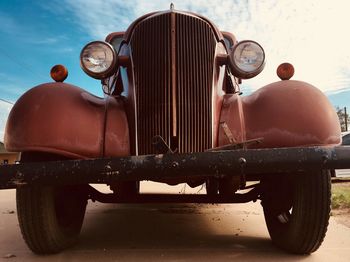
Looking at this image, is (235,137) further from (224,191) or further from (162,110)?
(224,191)

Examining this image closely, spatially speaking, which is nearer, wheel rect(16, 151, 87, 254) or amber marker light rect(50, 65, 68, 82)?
wheel rect(16, 151, 87, 254)

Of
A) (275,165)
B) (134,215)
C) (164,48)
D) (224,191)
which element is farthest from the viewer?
(134,215)

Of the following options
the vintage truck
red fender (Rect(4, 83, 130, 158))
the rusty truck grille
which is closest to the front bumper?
the vintage truck

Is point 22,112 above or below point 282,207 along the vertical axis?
above

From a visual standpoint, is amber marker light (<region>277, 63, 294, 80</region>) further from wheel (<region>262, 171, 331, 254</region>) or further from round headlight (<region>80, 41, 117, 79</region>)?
round headlight (<region>80, 41, 117, 79</region>)

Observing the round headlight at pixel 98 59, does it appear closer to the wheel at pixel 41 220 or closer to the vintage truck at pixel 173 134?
the vintage truck at pixel 173 134

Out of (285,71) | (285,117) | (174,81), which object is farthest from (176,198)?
(285,71)

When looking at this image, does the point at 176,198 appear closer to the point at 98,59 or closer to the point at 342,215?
the point at 98,59

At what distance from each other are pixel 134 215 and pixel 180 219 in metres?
0.73

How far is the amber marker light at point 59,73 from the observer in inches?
127

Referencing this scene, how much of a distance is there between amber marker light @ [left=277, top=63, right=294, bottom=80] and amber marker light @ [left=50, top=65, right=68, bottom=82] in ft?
5.56

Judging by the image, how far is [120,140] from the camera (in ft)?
9.57

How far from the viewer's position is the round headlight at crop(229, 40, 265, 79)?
10.5 feet

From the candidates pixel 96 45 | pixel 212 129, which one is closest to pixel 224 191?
pixel 212 129
